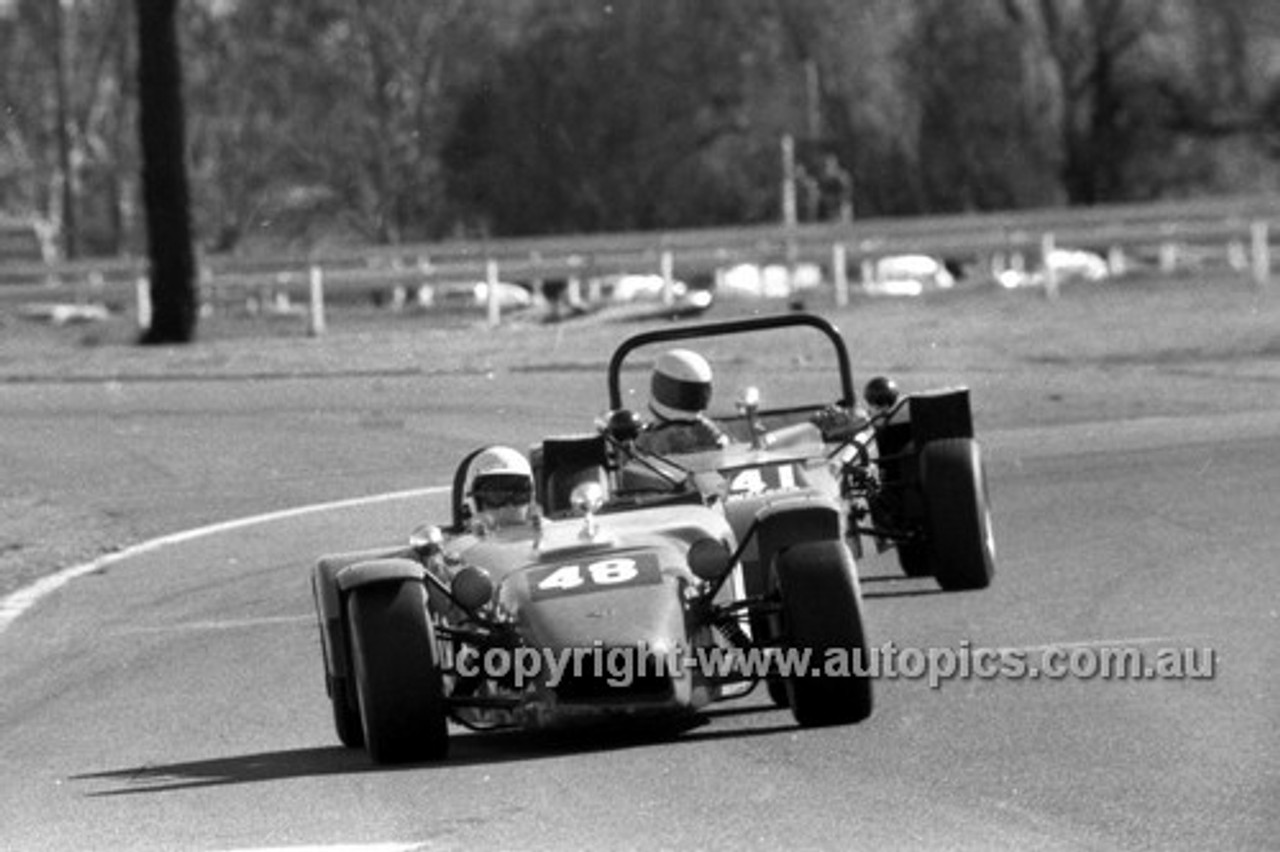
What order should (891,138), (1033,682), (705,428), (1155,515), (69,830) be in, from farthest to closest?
1. (891,138)
2. (1155,515)
3. (705,428)
4. (1033,682)
5. (69,830)

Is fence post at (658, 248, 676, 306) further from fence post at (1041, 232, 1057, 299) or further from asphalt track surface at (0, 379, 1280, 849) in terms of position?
asphalt track surface at (0, 379, 1280, 849)

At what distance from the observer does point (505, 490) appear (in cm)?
1195

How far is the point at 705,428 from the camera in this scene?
15.0 meters

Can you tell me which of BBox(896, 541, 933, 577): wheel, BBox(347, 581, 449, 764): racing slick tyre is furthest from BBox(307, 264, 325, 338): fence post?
BBox(347, 581, 449, 764): racing slick tyre

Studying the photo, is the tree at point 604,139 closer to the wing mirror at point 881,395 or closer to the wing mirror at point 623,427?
the wing mirror at point 881,395

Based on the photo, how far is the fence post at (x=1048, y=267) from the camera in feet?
130

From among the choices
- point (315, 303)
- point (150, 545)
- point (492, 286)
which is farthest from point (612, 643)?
point (492, 286)

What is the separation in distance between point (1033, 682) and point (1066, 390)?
15.6 meters

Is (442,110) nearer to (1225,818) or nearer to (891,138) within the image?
(891,138)

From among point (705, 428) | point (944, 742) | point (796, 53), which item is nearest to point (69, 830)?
point (944, 742)

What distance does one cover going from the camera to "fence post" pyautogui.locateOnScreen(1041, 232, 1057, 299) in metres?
39.5

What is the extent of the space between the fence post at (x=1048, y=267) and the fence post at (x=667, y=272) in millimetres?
4214

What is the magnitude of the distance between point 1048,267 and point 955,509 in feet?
84.0

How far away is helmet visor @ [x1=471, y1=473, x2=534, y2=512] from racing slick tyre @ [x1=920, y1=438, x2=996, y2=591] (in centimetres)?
317
